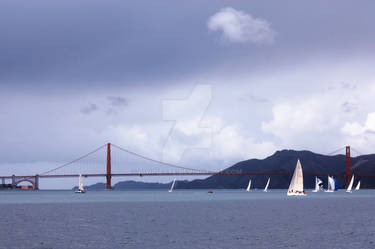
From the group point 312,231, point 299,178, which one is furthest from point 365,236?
point 299,178

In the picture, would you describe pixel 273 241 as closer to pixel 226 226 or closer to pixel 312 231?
pixel 312 231

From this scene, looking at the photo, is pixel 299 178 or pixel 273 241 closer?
pixel 273 241

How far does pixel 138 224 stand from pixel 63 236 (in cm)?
1188

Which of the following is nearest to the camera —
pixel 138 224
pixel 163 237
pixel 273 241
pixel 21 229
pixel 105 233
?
pixel 273 241

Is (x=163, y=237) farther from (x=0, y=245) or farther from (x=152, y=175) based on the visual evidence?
(x=152, y=175)

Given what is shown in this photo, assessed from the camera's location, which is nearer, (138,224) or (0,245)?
(0,245)

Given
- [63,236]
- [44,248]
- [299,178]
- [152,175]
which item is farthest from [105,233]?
[152,175]

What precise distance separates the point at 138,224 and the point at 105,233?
Result: 8.89 meters

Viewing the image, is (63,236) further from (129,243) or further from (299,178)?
(299,178)

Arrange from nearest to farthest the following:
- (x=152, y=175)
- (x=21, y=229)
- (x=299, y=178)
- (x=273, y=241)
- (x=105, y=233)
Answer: (x=273, y=241)
(x=105, y=233)
(x=21, y=229)
(x=299, y=178)
(x=152, y=175)

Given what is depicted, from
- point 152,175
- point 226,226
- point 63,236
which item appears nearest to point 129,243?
point 63,236

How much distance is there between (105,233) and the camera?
4738 cm

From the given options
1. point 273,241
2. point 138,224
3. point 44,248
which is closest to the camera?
point 44,248

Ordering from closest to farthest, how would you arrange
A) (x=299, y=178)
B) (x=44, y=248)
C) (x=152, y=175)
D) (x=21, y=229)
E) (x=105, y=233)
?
1. (x=44, y=248)
2. (x=105, y=233)
3. (x=21, y=229)
4. (x=299, y=178)
5. (x=152, y=175)
